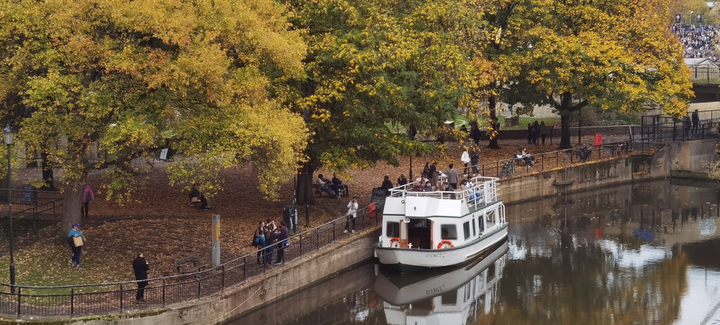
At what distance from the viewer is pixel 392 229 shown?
125ft

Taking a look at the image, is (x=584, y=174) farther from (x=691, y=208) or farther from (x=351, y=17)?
(x=351, y=17)

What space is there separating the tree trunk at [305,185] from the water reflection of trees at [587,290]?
884cm

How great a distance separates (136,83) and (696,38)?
7697 centimetres

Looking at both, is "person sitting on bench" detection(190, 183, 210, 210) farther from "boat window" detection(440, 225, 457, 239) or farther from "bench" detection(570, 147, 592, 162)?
"bench" detection(570, 147, 592, 162)

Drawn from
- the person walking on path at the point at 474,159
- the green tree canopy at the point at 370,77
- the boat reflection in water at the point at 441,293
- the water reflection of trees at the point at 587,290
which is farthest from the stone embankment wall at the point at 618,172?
the boat reflection in water at the point at 441,293

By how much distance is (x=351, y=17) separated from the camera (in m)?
40.0

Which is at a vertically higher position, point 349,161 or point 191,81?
point 191,81

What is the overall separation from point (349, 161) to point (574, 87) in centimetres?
2155

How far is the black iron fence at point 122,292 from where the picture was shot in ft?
90.2

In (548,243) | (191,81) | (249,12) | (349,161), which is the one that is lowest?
(548,243)

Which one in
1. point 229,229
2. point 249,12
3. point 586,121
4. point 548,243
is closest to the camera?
point 249,12

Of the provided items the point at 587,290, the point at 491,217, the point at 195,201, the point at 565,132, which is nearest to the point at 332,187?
the point at 195,201

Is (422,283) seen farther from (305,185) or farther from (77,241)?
(77,241)

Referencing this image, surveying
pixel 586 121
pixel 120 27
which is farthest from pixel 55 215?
pixel 586 121
